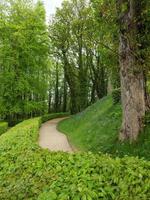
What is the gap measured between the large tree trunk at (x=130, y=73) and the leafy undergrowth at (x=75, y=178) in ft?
12.4

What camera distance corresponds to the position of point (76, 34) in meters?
40.9

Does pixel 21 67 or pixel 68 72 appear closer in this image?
pixel 21 67

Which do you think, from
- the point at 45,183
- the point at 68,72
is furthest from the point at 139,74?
the point at 68,72

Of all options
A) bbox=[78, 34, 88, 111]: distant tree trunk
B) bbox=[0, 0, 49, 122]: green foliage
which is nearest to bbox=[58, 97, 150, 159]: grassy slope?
bbox=[0, 0, 49, 122]: green foliage

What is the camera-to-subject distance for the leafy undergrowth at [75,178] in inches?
249

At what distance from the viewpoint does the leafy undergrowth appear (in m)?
6.34

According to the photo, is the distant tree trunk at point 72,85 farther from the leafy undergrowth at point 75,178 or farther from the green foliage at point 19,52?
the leafy undergrowth at point 75,178

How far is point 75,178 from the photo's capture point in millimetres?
7047

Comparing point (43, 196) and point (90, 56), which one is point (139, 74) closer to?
point (43, 196)

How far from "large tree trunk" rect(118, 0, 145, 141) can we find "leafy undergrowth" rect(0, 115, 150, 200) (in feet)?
12.4

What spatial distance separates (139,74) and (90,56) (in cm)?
3246

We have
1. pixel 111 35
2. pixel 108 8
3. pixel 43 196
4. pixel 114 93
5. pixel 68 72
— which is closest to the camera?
pixel 43 196

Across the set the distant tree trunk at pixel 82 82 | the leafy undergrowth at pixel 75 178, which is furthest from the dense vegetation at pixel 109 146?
the distant tree trunk at pixel 82 82

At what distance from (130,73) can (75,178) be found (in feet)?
19.4
